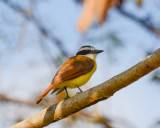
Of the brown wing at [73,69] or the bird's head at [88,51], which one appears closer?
the brown wing at [73,69]

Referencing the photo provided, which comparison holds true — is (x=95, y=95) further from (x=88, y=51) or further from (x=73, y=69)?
(x=88, y=51)

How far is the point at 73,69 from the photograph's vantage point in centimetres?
457

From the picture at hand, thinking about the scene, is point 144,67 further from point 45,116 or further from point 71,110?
point 45,116

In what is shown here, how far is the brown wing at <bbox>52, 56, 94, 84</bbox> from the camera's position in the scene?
4348mm

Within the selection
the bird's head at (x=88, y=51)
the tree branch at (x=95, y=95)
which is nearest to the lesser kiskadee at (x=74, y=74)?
the tree branch at (x=95, y=95)

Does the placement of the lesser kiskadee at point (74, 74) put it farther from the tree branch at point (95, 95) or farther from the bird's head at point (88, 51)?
the bird's head at point (88, 51)

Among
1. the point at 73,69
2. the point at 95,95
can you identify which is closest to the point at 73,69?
the point at 73,69

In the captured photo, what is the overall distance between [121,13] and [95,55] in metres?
3.49

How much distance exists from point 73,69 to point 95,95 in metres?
1.18

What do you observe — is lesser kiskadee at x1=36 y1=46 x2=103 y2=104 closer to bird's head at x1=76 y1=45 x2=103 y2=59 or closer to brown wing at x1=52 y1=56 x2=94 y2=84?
brown wing at x1=52 y1=56 x2=94 y2=84

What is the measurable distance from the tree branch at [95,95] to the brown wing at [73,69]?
1.99 ft

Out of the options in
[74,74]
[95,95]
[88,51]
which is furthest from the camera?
[88,51]

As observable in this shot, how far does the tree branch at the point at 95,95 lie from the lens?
3.12 m

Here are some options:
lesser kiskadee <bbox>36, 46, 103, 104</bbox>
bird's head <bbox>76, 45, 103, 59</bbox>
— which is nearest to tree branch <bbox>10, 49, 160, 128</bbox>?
lesser kiskadee <bbox>36, 46, 103, 104</bbox>
